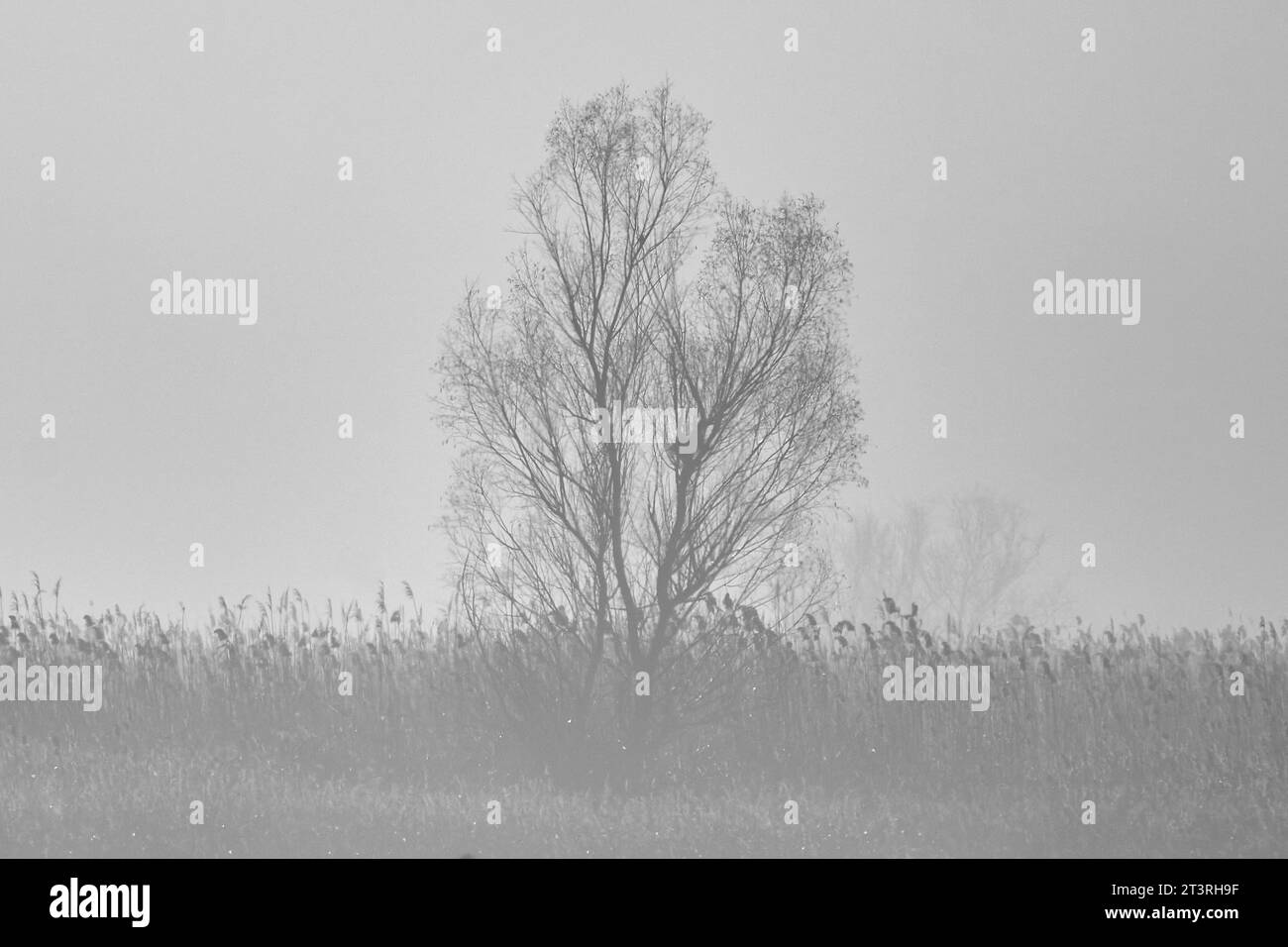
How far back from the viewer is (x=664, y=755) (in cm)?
1714

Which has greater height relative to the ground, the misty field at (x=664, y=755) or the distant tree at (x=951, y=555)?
the distant tree at (x=951, y=555)

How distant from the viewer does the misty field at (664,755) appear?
16219 millimetres

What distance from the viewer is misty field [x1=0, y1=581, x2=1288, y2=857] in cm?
1622

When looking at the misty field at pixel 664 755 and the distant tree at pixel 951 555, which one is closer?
the misty field at pixel 664 755

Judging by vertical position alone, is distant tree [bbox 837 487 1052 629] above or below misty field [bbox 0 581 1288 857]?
above

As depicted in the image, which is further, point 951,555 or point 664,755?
point 951,555

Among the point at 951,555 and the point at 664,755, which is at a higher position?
the point at 951,555

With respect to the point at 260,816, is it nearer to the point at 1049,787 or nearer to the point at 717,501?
the point at 717,501

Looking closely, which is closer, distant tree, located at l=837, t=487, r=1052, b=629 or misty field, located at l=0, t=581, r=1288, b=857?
misty field, located at l=0, t=581, r=1288, b=857

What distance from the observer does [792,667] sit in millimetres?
17797
